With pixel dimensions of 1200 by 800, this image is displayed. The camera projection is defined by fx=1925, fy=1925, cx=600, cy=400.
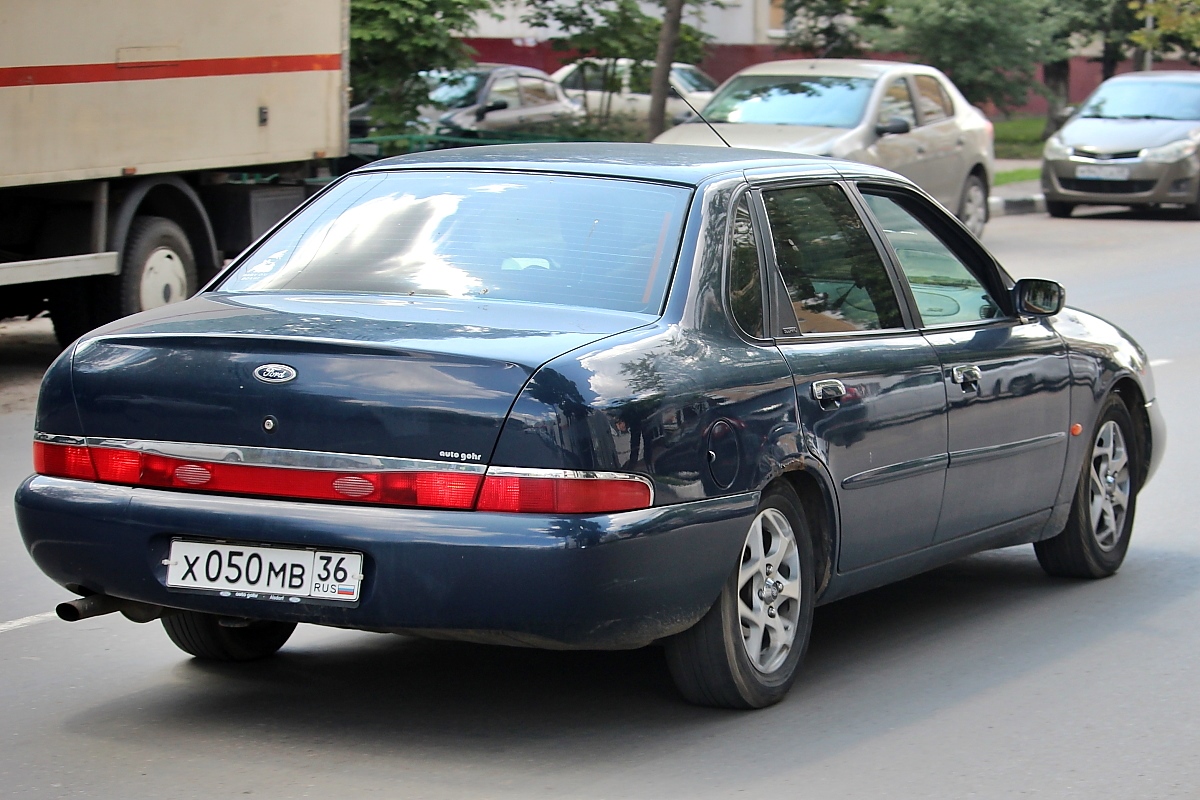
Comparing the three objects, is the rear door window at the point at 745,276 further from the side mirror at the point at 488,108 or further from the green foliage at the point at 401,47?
the side mirror at the point at 488,108

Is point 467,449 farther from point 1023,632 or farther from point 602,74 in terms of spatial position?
point 602,74

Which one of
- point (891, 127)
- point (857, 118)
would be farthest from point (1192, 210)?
point (857, 118)

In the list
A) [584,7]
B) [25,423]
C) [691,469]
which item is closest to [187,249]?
[25,423]

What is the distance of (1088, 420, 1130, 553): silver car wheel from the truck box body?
669 cm

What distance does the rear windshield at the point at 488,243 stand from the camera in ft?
16.5

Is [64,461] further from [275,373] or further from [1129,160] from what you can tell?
[1129,160]

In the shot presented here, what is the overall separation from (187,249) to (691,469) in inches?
341

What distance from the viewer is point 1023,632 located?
6215mm

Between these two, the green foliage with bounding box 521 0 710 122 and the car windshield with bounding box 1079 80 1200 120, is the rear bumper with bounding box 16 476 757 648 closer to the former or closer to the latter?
the green foliage with bounding box 521 0 710 122

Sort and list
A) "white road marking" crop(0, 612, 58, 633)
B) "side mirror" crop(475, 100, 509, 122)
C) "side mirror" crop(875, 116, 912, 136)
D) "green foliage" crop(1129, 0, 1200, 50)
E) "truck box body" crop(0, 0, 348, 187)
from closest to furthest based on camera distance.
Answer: "white road marking" crop(0, 612, 58, 633) < "truck box body" crop(0, 0, 348, 187) < "side mirror" crop(875, 116, 912, 136) < "side mirror" crop(475, 100, 509, 122) < "green foliage" crop(1129, 0, 1200, 50)

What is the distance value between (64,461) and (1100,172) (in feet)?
65.6

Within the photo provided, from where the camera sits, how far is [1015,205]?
24812 millimetres

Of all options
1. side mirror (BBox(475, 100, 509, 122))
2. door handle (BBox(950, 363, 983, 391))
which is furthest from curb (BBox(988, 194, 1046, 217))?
door handle (BBox(950, 363, 983, 391))

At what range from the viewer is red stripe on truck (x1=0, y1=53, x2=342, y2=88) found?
36.5ft
